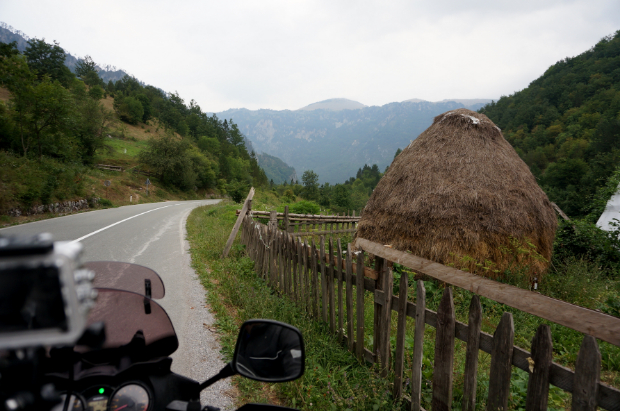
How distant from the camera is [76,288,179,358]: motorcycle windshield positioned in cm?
146

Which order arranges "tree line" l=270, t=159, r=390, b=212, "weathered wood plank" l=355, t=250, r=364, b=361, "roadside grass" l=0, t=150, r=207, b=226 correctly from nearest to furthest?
"weathered wood plank" l=355, t=250, r=364, b=361, "roadside grass" l=0, t=150, r=207, b=226, "tree line" l=270, t=159, r=390, b=212

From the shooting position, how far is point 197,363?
11.0ft

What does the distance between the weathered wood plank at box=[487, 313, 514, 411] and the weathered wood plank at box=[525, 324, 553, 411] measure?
0.14 m

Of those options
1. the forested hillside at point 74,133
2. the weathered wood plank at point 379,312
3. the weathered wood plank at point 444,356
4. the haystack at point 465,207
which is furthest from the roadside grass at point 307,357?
the forested hillside at point 74,133

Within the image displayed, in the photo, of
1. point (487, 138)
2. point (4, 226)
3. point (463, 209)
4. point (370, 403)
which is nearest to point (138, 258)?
point (370, 403)

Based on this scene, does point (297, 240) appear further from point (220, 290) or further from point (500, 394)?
point (500, 394)

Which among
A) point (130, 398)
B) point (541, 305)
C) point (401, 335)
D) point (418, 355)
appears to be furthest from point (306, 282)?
point (130, 398)

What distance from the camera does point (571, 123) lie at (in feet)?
165

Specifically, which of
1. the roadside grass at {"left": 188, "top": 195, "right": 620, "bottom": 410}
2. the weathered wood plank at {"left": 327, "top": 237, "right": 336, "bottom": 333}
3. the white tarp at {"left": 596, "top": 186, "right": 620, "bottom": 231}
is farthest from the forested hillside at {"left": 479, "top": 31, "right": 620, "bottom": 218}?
the weathered wood plank at {"left": 327, "top": 237, "right": 336, "bottom": 333}

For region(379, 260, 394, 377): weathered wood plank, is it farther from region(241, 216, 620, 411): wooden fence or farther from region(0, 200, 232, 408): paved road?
region(0, 200, 232, 408): paved road

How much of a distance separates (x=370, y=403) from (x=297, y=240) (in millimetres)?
2404

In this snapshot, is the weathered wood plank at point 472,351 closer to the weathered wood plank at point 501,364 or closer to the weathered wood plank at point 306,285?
the weathered wood plank at point 501,364

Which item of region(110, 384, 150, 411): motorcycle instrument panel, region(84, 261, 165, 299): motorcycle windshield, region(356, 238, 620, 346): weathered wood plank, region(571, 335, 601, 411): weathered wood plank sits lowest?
region(571, 335, 601, 411): weathered wood plank

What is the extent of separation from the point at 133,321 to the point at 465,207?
732 centimetres
